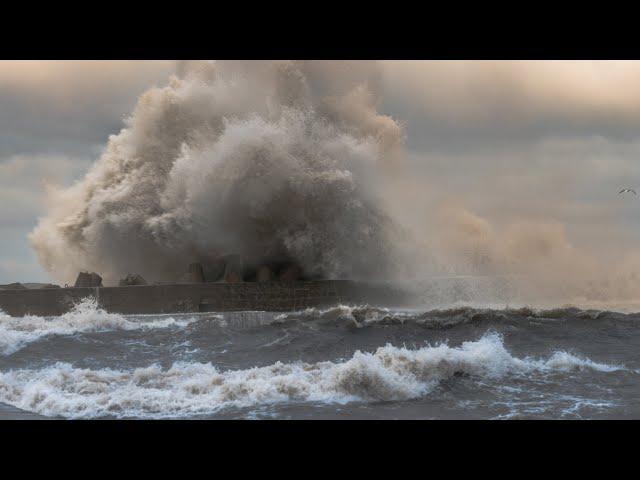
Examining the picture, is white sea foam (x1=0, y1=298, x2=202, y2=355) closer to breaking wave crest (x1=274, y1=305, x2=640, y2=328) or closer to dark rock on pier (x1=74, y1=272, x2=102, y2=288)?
breaking wave crest (x1=274, y1=305, x2=640, y2=328)

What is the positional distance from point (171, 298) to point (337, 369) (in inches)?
400

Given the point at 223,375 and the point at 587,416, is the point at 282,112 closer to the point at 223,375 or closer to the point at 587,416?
the point at 223,375

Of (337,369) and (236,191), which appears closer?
(337,369)

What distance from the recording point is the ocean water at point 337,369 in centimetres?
764

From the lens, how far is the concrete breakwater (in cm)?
A: 1759

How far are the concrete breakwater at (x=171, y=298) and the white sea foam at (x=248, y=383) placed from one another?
A: 7.95m

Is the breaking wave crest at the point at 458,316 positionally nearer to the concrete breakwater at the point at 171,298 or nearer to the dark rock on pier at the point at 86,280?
the concrete breakwater at the point at 171,298

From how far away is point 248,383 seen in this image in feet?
26.8

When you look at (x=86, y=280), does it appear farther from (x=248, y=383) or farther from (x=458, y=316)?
(x=248, y=383)

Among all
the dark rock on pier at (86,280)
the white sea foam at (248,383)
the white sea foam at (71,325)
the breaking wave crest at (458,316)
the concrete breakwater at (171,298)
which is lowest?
the white sea foam at (248,383)

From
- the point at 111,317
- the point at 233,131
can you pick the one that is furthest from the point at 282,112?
the point at 111,317

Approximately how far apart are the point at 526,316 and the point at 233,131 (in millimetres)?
11327

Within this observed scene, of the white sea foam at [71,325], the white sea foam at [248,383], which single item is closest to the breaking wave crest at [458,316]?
the white sea foam at [71,325]

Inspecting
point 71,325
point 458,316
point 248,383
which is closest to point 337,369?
point 248,383
